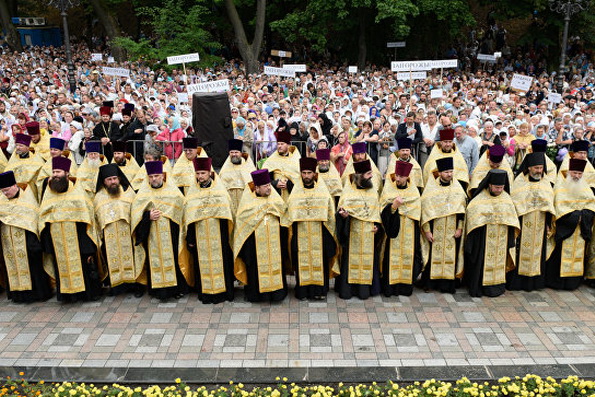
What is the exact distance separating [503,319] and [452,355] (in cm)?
131

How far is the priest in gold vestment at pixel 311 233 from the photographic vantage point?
313 inches

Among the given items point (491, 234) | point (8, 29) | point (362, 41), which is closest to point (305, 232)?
point (491, 234)

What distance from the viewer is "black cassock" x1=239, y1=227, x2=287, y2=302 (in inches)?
314

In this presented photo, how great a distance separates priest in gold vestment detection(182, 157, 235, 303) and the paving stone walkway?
1.16 feet

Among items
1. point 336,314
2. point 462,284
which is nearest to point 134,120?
point 336,314

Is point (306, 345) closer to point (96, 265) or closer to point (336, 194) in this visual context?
point (336, 194)

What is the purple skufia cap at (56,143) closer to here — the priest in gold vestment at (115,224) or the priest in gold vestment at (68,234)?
the priest in gold vestment at (68,234)

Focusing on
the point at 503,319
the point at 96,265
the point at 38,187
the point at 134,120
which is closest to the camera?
the point at 503,319

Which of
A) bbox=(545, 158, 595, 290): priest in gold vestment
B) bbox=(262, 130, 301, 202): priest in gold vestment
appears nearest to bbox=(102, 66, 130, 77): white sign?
bbox=(262, 130, 301, 202): priest in gold vestment

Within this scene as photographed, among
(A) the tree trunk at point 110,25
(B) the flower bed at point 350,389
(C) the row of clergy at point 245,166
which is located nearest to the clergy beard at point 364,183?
(C) the row of clergy at point 245,166

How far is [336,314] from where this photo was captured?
789cm

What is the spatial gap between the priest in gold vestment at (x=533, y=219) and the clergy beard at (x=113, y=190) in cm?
583

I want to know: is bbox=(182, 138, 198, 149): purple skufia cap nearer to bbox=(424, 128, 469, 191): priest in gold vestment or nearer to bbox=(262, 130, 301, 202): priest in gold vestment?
bbox=(262, 130, 301, 202): priest in gold vestment

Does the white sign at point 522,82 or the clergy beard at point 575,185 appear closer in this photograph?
the clergy beard at point 575,185
